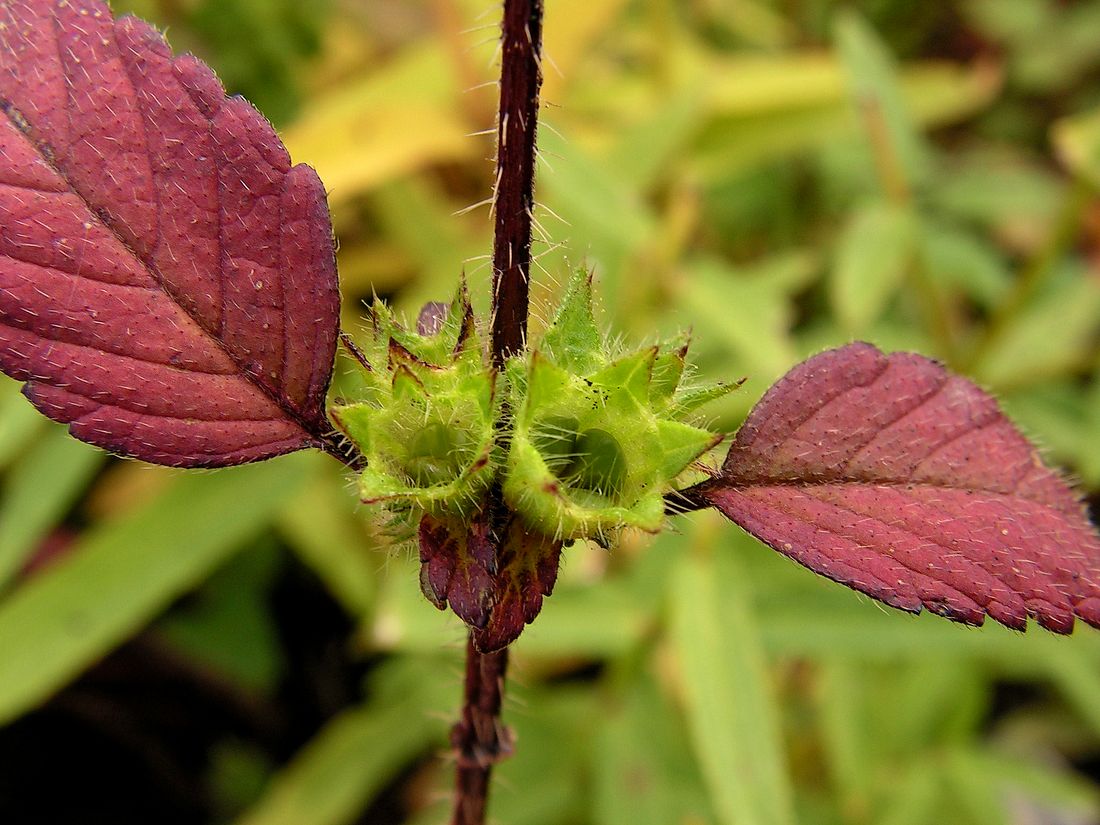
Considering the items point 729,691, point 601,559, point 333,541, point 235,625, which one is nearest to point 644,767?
point 729,691

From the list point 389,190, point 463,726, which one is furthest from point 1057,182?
point 463,726

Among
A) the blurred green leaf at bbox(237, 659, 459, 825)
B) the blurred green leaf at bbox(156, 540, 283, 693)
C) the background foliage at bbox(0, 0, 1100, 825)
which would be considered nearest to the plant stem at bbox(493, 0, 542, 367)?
the background foliage at bbox(0, 0, 1100, 825)

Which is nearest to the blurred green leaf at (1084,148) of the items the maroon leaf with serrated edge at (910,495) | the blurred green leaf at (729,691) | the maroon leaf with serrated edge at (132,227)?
the blurred green leaf at (729,691)

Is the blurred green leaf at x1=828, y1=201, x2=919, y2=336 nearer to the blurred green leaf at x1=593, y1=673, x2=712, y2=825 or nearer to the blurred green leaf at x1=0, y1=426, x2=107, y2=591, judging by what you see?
the blurred green leaf at x1=593, y1=673, x2=712, y2=825

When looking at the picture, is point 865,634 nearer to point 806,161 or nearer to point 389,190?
point 389,190

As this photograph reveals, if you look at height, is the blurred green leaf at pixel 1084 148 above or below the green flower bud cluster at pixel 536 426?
above

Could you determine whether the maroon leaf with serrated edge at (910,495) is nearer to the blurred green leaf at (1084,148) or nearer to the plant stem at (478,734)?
the plant stem at (478,734)
